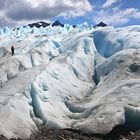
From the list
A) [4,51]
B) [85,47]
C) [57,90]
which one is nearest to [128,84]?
[57,90]

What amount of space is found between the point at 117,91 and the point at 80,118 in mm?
1883

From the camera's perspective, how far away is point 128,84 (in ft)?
54.5

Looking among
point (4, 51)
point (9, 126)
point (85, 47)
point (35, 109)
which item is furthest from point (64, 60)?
point (4, 51)

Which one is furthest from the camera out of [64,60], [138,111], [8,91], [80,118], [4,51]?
[4,51]

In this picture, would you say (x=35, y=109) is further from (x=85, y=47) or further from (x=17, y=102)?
(x=85, y=47)

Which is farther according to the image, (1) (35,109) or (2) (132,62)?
(2) (132,62)

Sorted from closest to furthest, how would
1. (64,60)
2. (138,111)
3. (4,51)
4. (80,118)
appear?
(138,111), (80,118), (64,60), (4,51)

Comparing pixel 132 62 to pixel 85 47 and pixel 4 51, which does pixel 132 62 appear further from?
pixel 4 51

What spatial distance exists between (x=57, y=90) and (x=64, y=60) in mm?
3305

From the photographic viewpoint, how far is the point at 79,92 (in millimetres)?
18594

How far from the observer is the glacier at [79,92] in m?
15.2

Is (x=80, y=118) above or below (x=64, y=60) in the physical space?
below

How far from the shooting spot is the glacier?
15.2 m

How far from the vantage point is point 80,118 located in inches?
635
